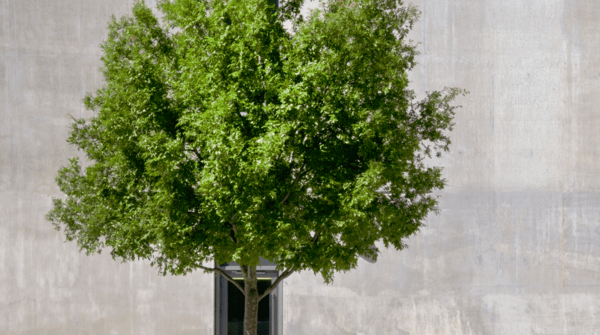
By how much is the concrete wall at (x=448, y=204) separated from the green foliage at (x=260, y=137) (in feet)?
17.5

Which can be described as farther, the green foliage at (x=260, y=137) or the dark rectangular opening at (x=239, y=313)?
the dark rectangular opening at (x=239, y=313)

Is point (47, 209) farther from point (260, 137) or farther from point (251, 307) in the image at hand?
point (260, 137)

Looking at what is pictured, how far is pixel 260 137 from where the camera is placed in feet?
28.3

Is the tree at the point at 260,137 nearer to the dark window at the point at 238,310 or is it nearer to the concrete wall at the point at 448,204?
the concrete wall at the point at 448,204

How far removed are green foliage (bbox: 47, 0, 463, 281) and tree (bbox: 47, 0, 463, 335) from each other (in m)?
0.03

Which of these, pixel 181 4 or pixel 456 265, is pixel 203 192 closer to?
pixel 181 4

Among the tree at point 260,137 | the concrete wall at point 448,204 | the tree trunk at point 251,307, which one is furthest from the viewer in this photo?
the concrete wall at point 448,204

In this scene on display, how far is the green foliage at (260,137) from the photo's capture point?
853 centimetres

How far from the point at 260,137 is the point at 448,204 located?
26.2 feet

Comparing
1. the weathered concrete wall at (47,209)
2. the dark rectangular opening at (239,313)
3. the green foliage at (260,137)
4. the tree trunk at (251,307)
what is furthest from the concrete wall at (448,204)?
the green foliage at (260,137)

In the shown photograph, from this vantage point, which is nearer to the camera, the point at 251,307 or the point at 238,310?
the point at 251,307

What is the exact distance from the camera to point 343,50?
28.7 ft

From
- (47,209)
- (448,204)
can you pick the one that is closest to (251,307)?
(448,204)

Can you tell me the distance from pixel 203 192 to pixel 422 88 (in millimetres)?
8481
